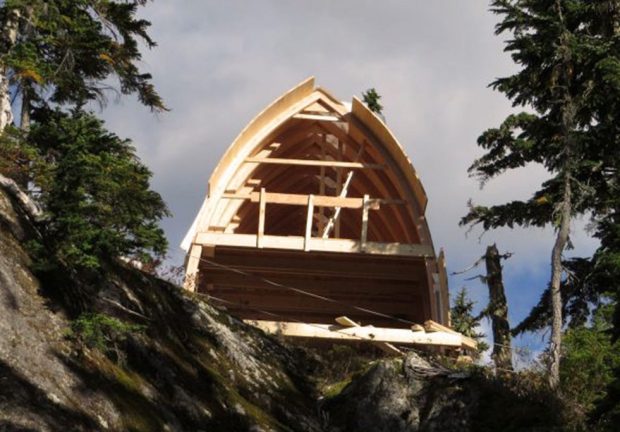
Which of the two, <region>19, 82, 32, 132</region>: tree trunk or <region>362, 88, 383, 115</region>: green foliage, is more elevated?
<region>362, 88, 383, 115</region>: green foliage

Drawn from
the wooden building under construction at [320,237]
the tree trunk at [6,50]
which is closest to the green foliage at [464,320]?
the wooden building under construction at [320,237]

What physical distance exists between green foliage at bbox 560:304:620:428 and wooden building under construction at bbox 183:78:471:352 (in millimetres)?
3402

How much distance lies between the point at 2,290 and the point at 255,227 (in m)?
19.8

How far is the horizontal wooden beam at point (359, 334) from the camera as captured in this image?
16.2 m

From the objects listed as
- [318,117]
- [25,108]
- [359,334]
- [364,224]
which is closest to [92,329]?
[25,108]

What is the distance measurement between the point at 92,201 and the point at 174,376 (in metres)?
2.81

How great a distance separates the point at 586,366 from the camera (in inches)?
517

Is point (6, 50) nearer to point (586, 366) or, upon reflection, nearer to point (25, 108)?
point (25, 108)

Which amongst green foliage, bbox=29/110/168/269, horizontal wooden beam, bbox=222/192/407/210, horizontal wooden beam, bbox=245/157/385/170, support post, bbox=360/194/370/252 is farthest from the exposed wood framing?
green foliage, bbox=29/110/168/269

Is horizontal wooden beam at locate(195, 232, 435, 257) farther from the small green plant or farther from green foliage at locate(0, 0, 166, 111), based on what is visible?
the small green plant

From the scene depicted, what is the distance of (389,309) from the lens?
2412cm

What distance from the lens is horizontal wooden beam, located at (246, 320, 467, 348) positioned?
16.2 meters

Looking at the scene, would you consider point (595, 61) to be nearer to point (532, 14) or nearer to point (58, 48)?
point (532, 14)

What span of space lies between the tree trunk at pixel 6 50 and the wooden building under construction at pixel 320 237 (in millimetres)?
6042
